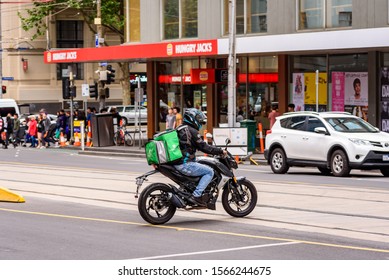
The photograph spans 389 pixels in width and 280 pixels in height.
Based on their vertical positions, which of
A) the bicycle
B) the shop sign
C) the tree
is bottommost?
the bicycle

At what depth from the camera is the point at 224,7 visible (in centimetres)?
3900

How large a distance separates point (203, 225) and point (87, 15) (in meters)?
56.7

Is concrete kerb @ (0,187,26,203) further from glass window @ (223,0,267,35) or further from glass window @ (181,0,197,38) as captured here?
glass window @ (181,0,197,38)

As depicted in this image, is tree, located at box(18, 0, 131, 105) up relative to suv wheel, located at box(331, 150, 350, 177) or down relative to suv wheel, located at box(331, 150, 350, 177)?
up

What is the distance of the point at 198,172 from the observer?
14.3 metres

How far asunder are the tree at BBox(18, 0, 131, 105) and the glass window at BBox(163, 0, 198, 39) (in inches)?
888

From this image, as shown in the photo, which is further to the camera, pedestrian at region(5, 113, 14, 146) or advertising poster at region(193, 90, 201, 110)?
pedestrian at region(5, 113, 14, 146)

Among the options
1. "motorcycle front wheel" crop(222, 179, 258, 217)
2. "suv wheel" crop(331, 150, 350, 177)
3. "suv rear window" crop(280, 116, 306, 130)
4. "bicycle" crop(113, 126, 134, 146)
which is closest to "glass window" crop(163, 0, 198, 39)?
"bicycle" crop(113, 126, 134, 146)

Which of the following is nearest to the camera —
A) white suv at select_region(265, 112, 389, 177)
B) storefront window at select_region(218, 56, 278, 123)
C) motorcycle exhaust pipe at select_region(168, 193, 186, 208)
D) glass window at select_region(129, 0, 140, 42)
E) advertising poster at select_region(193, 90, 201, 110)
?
motorcycle exhaust pipe at select_region(168, 193, 186, 208)

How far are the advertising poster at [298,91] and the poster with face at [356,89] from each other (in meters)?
2.14

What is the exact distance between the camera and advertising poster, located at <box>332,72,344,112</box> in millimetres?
34500

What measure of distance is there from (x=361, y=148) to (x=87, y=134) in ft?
75.4

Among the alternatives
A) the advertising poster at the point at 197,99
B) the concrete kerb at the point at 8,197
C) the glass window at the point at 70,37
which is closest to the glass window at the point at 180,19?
the advertising poster at the point at 197,99
